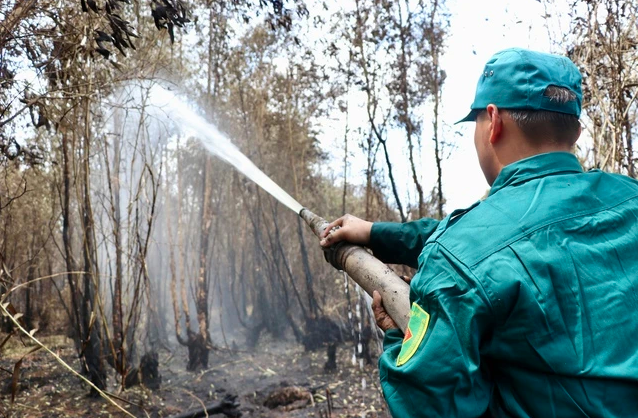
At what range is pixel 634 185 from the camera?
1.32 metres

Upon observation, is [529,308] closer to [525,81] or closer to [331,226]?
[525,81]

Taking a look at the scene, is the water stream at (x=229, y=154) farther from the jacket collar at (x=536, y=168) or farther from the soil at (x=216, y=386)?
the soil at (x=216, y=386)

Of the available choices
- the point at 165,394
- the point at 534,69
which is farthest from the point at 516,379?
the point at 165,394

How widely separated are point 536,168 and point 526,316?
42cm

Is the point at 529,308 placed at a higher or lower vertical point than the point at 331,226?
lower

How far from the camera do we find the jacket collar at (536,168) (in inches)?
49.9

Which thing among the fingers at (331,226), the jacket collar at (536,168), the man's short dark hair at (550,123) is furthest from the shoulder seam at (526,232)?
the fingers at (331,226)

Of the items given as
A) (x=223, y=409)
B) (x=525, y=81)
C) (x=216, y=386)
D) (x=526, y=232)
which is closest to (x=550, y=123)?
(x=525, y=81)

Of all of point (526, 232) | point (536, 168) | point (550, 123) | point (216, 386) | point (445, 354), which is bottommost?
point (216, 386)

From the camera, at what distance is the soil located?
7132mm

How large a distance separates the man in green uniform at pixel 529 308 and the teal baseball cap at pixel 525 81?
0.60 ft

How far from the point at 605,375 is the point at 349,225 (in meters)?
1.18

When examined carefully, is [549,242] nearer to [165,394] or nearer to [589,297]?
[589,297]

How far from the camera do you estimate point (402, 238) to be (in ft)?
6.80
